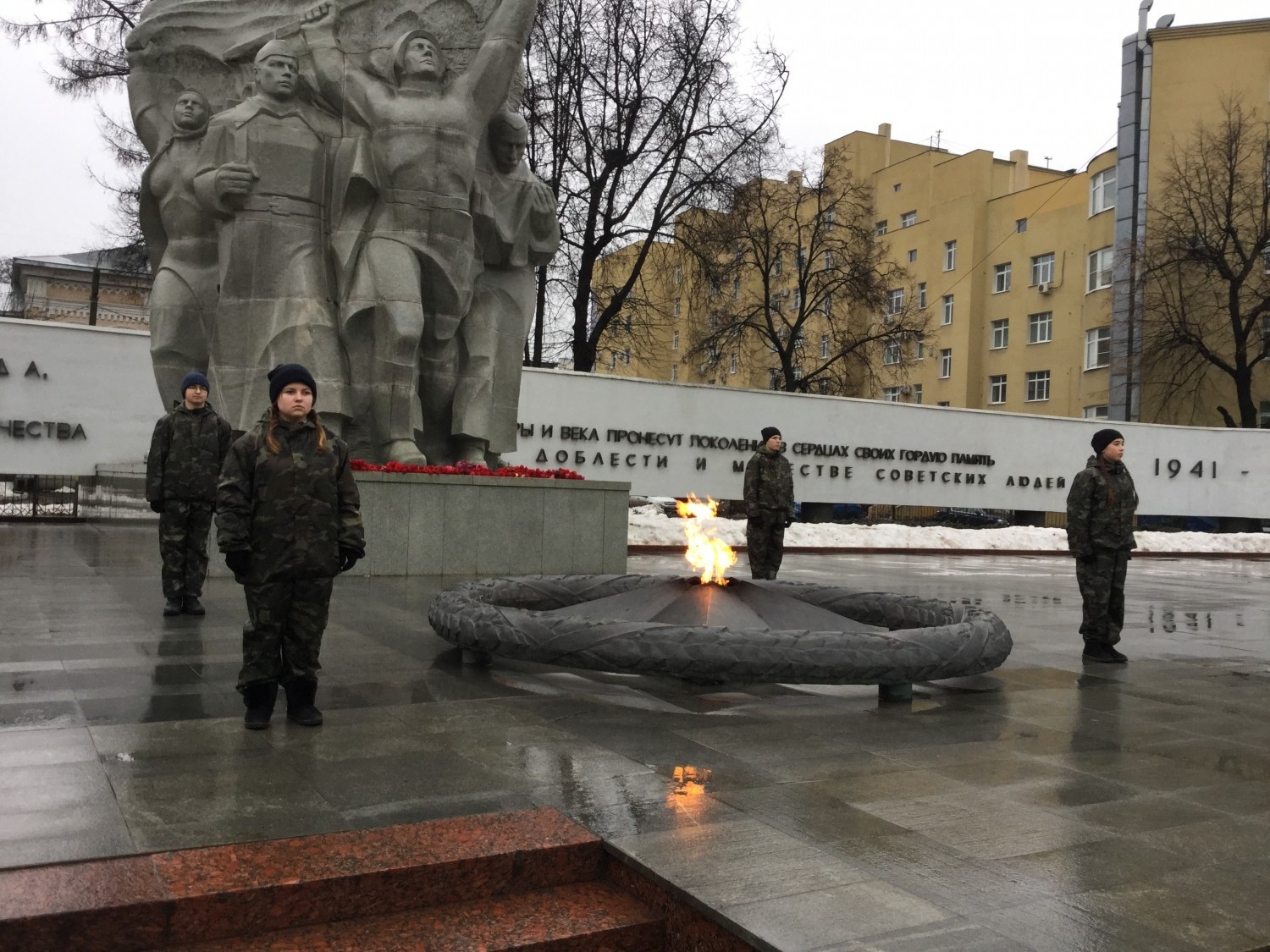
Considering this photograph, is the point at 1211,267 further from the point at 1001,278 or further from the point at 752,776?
the point at 752,776

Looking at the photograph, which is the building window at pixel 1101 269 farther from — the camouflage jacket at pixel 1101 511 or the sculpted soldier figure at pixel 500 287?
the camouflage jacket at pixel 1101 511

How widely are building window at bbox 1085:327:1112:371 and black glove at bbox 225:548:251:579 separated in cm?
3733

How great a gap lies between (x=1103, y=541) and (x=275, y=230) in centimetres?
861

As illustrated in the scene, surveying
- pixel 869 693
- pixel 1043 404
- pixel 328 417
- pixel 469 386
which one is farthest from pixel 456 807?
pixel 1043 404

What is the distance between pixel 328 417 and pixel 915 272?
38.0 m

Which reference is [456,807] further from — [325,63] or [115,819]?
[325,63]

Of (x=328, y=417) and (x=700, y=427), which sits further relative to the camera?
(x=700, y=427)

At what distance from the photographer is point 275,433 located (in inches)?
196

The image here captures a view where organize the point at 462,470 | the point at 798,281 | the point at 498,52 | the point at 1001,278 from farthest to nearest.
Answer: the point at 1001,278 < the point at 798,281 < the point at 498,52 < the point at 462,470

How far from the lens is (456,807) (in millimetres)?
3840

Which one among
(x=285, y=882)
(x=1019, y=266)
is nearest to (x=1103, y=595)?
(x=285, y=882)

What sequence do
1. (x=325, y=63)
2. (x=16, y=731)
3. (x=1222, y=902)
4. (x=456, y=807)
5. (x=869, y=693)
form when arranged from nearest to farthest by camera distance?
(x=1222, y=902) → (x=456, y=807) → (x=16, y=731) → (x=869, y=693) → (x=325, y=63)

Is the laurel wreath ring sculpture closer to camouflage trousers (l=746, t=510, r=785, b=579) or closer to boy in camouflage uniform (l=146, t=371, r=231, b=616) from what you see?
boy in camouflage uniform (l=146, t=371, r=231, b=616)

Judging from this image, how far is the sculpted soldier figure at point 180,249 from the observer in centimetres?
1301
